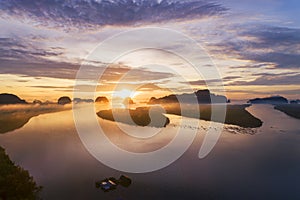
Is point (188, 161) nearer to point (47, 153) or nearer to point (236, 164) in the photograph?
point (236, 164)

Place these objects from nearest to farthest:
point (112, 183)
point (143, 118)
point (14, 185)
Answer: point (14, 185), point (112, 183), point (143, 118)

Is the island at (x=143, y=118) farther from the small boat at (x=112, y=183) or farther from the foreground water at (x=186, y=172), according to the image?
the small boat at (x=112, y=183)

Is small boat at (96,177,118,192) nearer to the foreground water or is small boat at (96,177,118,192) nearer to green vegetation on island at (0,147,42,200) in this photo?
the foreground water

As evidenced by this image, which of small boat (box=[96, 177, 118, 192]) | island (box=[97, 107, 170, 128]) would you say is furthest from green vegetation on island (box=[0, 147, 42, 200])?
island (box=[97, 107, 170, 128])

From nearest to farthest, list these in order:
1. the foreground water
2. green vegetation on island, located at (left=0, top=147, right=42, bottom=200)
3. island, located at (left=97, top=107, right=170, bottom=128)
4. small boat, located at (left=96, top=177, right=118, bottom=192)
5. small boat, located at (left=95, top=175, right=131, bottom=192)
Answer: green vegetation on island, located at (left=0, top=147, right=42, bottom=200) → the foreground water → small boat, located at (left=96, top=177, right=118, bottom=192) → small boat, located at (left=95, top=175, right=131, bottom=192) → island, located at (left=97, top=107, right=170, bottom=128)

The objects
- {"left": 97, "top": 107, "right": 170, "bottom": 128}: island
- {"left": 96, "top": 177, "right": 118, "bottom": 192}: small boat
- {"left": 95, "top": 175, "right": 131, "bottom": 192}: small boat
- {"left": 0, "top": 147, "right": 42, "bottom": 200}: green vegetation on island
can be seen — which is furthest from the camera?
{"left": 97, "top": 107, "right": 170, "bottom": 128}: island

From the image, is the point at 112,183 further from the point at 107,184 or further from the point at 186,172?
the point at 186,172

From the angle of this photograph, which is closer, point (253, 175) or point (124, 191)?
point (124, 191)

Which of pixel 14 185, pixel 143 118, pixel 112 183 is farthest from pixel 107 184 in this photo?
pixel 143 118

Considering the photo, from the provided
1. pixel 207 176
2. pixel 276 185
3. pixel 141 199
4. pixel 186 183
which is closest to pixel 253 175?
pixel 276 185

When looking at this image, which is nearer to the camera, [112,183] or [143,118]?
[112,183]

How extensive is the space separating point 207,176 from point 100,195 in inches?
545

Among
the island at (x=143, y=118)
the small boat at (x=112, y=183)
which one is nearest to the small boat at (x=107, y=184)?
the small boat at (x=112, y=183)

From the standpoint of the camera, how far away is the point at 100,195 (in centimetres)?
2705
